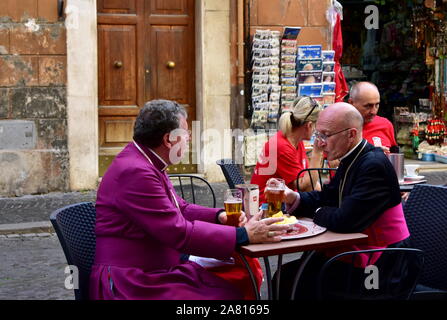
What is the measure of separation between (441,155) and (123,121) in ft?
17.2

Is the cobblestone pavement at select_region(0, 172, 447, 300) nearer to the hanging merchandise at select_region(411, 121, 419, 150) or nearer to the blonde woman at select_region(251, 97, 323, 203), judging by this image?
the blonde woman at select_region(251, 97, 323, 203)

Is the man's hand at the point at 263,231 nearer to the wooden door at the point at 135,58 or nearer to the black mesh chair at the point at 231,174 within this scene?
the black mesh chair at the point at 231,174

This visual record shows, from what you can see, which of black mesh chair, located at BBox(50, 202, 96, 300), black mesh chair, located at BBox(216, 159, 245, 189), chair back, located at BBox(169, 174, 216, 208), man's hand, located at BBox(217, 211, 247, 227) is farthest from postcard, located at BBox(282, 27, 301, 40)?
black mesh chair, located at BBox(50, 202, 96, 300)

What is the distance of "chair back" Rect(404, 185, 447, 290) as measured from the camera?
4.20 metres

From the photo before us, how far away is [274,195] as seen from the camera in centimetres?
423

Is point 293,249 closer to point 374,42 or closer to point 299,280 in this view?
point 299,280

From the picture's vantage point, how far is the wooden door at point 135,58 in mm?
10891

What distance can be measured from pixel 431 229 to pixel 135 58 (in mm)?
7322

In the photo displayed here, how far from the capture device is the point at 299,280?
414cm

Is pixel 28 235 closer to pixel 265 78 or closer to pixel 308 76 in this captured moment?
Answer: pixel 265 78

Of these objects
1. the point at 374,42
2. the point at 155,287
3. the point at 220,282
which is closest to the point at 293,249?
the point at 220,282

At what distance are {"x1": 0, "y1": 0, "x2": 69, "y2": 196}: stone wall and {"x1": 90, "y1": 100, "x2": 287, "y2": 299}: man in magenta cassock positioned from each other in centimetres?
688

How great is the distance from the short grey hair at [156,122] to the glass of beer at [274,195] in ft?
2.43

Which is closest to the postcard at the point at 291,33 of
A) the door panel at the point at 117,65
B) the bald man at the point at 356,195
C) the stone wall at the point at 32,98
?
the door panel at the point at 117,65
